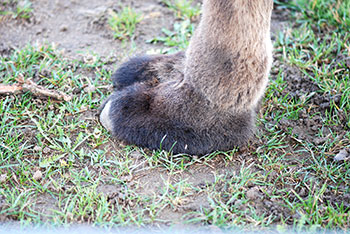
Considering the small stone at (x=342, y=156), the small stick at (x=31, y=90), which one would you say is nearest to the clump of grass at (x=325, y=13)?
the small stone at (x=342, y=156)

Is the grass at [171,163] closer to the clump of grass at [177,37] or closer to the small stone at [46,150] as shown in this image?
the small stone at [46,150]

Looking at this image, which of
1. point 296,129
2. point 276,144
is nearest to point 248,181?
point 276,144

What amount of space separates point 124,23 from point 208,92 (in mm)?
1939

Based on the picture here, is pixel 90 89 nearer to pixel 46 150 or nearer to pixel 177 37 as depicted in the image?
pixel 46 150

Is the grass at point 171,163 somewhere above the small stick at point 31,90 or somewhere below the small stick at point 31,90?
below

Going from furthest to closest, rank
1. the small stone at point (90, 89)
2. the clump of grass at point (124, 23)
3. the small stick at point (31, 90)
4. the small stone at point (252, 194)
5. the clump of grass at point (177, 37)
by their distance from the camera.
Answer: the clump of grass at point (124, 23) → the clump of grass at point (177, 37) → the small stone at point (90, 89) → the small stick at point (31, 90) → the small stone at point (252, 194)

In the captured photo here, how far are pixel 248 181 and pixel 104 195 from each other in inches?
40.1

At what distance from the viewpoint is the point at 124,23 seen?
4.58 m

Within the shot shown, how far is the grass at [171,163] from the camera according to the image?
280 cm

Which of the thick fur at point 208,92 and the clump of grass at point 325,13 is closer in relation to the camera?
the thick fur at point 208,92

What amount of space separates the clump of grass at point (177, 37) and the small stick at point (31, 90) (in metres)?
1.15

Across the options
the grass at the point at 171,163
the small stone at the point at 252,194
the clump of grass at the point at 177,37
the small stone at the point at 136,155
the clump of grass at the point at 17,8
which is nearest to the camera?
the grass at the point at 171,163

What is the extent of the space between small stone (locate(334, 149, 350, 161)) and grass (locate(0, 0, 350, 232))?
0.13 feet

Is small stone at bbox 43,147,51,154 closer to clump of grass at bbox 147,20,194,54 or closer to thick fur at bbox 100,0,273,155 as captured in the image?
thick fur at bbox 100,0,273,155
